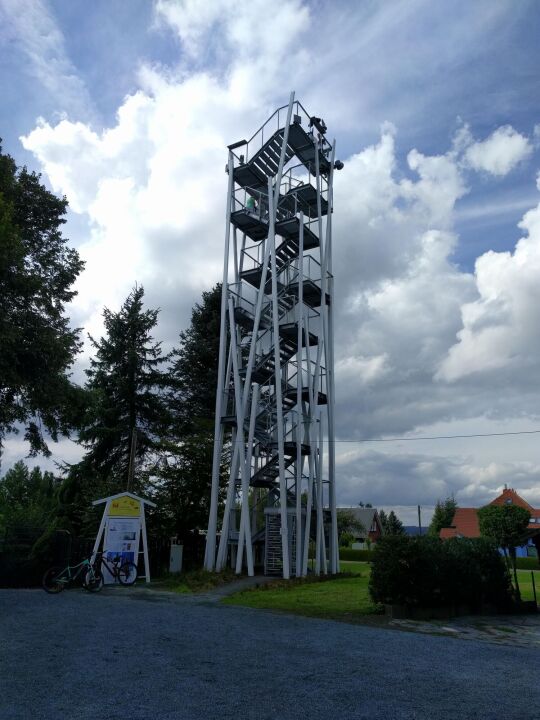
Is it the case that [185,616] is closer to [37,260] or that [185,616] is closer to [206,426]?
[37,260]

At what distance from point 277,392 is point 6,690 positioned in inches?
631

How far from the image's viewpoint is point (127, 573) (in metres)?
18.9

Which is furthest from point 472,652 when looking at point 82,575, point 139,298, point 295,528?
point 139,298

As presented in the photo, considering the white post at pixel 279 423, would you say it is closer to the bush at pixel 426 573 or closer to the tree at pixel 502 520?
the bush at pixel 426 573

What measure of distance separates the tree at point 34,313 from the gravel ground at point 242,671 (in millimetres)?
7505

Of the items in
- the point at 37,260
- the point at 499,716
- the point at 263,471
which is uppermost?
the point at 37,260

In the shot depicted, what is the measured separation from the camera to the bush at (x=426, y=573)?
1360cm

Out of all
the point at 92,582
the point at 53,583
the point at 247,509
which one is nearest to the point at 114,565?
the point at 92,582

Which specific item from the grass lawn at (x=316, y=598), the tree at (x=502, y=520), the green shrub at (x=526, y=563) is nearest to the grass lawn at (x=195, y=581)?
the grass lawn at (x=316, y=598)

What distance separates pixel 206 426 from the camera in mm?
30891

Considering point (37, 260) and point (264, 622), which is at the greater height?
point (37, 260)

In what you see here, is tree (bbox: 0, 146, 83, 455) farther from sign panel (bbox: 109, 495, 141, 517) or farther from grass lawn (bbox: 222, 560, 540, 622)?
grass lawn (bbox: 222, 560, 540, 622)

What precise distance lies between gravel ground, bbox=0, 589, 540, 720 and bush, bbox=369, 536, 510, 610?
2.27 meters

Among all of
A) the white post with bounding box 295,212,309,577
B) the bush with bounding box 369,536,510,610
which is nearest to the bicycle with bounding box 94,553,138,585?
the white post with bounding box 295,212,309,577
